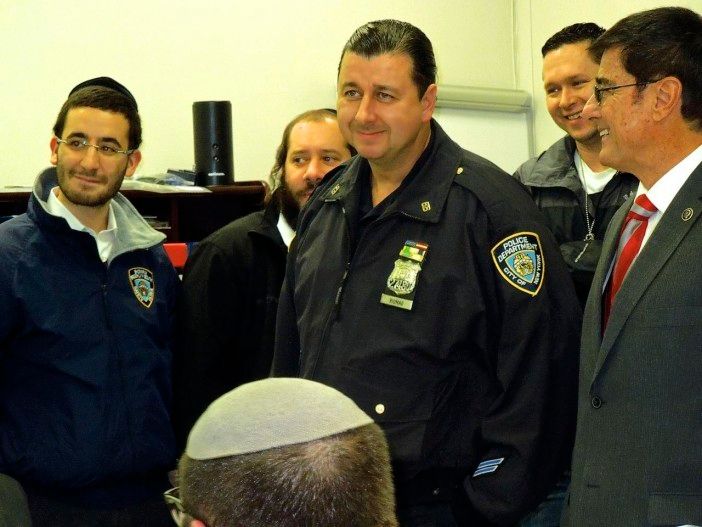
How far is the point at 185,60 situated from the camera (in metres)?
5.24

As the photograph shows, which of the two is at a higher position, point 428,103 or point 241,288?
point 428,103

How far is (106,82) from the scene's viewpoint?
3.03 metres

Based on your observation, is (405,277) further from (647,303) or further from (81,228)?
(81,228)

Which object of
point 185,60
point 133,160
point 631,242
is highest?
point 185,60

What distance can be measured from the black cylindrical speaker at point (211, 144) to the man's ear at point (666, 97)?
9.64 feet

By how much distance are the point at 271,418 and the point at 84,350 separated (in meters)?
1.75

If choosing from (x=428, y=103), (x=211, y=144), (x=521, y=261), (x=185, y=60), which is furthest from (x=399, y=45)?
(x=185, y=60)

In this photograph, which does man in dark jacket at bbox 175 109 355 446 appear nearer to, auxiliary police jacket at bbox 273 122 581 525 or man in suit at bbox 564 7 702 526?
auxiliary police jacket at bbox 273 122 581 525

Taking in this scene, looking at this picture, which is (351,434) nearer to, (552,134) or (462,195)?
(462,195)

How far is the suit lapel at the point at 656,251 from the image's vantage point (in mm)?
1872

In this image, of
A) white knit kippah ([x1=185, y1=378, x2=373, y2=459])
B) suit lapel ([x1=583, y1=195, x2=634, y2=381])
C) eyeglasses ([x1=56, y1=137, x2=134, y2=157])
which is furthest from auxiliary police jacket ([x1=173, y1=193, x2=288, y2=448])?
white knit kippah ([x1=185, y1=378, x2=373, y2=459])

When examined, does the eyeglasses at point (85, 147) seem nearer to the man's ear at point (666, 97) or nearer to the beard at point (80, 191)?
the beard at point (80, 191)

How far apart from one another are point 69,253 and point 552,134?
402 centimetres

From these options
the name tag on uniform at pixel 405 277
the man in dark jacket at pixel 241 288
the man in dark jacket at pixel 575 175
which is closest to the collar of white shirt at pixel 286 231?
the man in dark jacket at pixel 241 288
